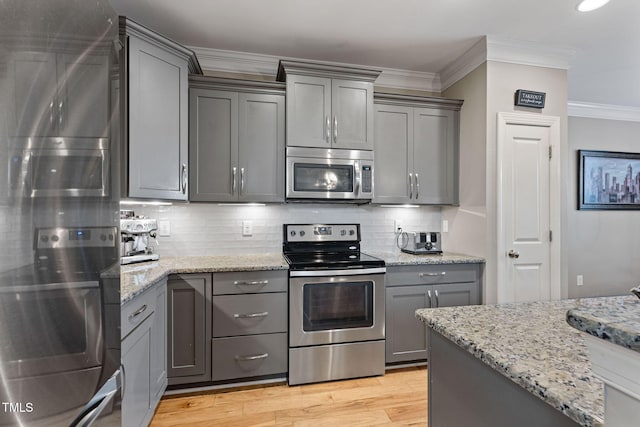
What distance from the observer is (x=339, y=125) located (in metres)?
2.64

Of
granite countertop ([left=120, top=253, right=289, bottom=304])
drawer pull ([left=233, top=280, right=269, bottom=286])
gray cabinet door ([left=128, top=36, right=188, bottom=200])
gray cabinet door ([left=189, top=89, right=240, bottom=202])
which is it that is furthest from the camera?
gray cabinet door ([left=189, top=89, right=240, bottom=202])

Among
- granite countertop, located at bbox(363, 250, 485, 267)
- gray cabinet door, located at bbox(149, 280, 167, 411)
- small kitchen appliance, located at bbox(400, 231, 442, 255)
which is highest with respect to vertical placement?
small kitchen appliance, located at bbox(400, 231, 442, 255)

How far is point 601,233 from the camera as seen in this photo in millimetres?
4168

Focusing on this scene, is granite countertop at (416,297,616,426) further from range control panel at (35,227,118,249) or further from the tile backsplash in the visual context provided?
the tile backsplash

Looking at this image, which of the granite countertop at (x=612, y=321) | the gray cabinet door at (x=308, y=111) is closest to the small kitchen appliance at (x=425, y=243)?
the gray cabinet door at (x=308, y=111)

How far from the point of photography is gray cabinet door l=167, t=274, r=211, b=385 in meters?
2.15

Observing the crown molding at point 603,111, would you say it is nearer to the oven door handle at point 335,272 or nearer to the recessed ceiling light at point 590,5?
the recessed ceiling light at point 590,5

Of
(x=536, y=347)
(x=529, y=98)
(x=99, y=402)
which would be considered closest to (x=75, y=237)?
(x=99, y=402)

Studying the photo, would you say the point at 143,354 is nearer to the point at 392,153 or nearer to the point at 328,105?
the point at 328,105

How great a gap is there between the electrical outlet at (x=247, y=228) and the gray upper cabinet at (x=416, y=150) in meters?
1.19

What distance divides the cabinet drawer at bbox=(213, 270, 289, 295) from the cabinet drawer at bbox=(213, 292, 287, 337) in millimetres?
38

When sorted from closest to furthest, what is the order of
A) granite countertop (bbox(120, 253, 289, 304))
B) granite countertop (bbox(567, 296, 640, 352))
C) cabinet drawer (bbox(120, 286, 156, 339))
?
granite countertop (bbox(567, 296, 640, 352)) < cabinet drawer (bbox(120, 286, 156, 339)) < granite countertop (bbox(120, 253, 289, 304))

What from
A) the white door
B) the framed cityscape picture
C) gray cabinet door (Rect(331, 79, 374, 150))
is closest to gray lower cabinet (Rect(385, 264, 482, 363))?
the white door

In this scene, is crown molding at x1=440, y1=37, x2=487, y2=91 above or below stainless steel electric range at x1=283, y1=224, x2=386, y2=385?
above
